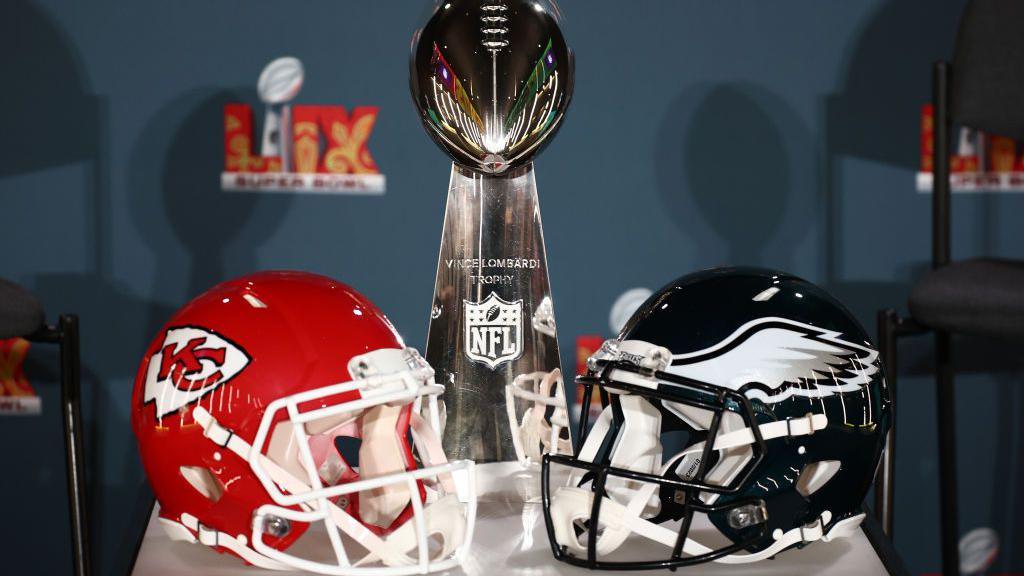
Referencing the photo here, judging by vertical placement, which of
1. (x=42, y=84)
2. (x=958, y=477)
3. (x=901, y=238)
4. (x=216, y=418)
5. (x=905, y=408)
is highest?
(x=42, y=84)

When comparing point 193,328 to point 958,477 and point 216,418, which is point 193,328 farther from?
point 958,477

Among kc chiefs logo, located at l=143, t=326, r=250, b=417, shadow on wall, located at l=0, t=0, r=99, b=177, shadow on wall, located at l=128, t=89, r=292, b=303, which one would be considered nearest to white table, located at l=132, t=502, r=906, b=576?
kc chiefs logo, located at l=143, t=326, r=250, b=417

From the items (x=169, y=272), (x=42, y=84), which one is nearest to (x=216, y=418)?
(x=169, y=272)

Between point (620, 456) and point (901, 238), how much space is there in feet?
2.75

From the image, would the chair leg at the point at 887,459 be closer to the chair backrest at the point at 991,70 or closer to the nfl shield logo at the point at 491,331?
the chair backrest at the point at 991,70

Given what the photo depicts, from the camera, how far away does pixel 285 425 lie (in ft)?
2.64

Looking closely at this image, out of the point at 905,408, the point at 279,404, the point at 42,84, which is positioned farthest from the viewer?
the point at 905,408

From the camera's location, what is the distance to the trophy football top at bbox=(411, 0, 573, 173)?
92 cm

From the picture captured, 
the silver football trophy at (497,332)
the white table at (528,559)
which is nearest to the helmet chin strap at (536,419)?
the silver football trophy at (497,332)

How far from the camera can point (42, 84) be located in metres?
1.42

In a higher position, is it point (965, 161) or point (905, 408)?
point (965, 161)

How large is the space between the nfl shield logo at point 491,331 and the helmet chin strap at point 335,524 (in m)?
0.20

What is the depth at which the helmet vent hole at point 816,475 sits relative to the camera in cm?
82

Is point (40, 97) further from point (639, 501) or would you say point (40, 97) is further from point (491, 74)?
point (639, 501)
